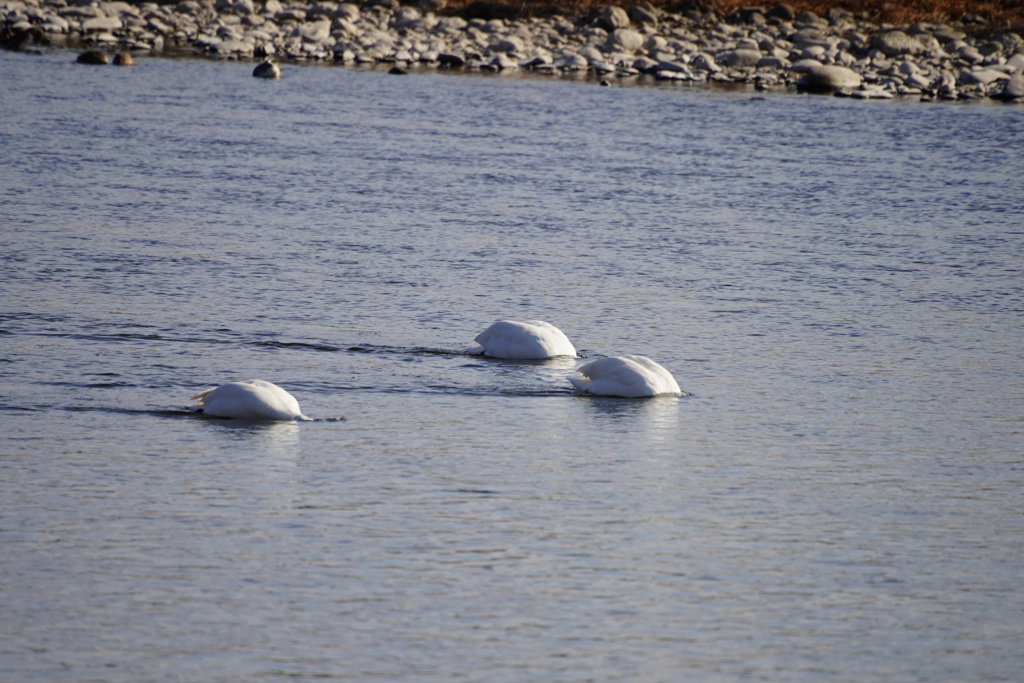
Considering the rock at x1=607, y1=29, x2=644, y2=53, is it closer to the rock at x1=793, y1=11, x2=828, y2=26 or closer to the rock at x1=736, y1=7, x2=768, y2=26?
the rock at x1=736, y1=7, x2=768, y2=26

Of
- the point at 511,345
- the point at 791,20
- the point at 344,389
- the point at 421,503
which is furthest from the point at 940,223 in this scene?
the point at 791,20

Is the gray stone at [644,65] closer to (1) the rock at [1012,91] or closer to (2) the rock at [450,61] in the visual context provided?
(2) the rock at [450,61]

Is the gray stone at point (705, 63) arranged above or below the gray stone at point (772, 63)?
below

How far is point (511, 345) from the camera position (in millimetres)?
8711

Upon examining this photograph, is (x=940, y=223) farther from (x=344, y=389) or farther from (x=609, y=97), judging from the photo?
(x=609, y=97)

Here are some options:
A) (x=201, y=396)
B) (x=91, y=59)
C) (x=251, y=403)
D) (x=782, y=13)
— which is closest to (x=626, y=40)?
(x=782, y=13)

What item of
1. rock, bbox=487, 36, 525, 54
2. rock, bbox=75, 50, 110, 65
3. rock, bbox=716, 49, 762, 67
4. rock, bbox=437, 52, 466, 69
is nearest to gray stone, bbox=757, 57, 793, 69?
rock, bbox=716, 49, 762, 67

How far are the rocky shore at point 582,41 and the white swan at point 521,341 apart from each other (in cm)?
2230

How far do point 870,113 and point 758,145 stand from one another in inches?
→ 233

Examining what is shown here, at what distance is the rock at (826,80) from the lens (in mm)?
30000

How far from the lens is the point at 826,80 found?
98.3 ft

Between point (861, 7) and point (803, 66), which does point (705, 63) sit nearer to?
point (803, 66)

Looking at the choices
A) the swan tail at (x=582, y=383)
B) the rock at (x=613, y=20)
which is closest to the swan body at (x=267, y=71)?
the rock at (x=613, y=20)

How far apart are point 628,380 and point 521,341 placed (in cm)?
103
